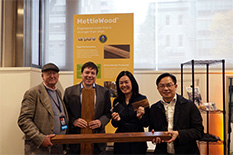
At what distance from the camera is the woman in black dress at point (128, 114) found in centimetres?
227

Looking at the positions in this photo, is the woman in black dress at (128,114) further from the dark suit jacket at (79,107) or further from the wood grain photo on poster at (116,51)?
the wood grain photo on poster at (116,51)

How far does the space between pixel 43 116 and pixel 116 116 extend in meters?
0.74

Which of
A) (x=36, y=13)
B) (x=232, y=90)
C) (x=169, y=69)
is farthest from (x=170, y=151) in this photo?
(x=36, y=13)

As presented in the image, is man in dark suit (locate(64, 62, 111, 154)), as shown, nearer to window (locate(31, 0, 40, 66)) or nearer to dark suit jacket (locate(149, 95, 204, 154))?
dark suit jacket (locate(149, 95, 204, 154))

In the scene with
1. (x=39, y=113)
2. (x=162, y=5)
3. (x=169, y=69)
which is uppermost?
(x=162, y=5)

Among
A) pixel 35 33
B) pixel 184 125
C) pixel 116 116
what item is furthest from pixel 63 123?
pixel 35 33

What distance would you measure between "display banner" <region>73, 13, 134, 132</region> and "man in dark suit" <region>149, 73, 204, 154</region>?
4.59 feet

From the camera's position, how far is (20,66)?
3469 millimetres

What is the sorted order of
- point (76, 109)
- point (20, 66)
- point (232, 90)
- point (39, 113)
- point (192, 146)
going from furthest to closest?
point (20, 66) → point (232, 90) → point (76, 109) → point (39, 113) → point (192, 146)

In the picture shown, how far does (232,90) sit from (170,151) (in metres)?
1.57

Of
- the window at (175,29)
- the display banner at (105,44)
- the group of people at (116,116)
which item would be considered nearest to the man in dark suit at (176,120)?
the group of people at (116,116)

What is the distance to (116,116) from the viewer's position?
7.21 ft

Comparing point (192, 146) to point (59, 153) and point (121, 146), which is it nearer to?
point (121, 146)

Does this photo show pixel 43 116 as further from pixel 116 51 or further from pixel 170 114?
pixel 116 51
